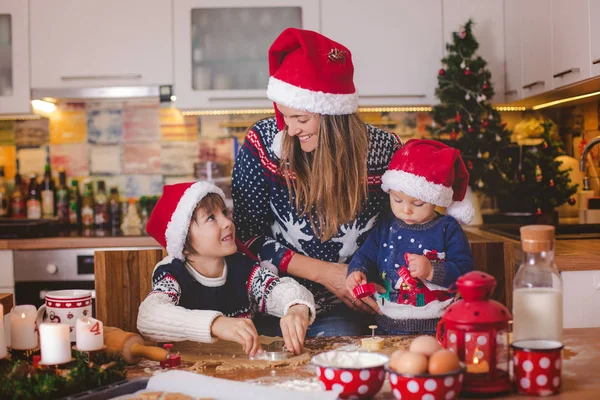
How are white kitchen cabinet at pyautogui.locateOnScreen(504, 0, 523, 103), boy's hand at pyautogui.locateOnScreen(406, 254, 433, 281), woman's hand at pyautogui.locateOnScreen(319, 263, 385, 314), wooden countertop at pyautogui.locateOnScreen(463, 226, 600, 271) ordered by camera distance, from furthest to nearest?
white kitchen cabinet at pyautogui.locateOnScreen(504, 0, 523, 103), wooden countertop at pyautogui.locateOnScreen(463, 226, 600, 271), woman's hand at pyautogui.locateOnScreen(319, 263, 385, 314), boy's hand at pyautogui.locateOnScreen(406, 254, 433, 281)

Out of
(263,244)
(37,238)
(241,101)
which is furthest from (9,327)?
(241,101)

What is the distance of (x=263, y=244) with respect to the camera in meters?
2.05

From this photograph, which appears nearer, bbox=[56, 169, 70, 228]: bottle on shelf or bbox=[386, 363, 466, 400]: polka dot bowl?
bbox=[386, 363, 466, 400]: polka dot bowl

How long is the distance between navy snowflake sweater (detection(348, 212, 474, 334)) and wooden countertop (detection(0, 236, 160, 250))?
143cm

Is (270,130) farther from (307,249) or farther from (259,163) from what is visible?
(307,249)

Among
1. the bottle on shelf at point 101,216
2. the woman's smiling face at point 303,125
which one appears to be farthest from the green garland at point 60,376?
the bottle on shelf at point 101,216

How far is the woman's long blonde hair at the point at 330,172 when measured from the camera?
196 cm

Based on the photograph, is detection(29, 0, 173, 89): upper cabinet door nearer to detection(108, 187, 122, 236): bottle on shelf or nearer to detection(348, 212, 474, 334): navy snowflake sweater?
detection(108, 187, 122, 236): bottle on shelf

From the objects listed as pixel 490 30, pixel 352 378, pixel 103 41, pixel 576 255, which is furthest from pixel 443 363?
pixel 103 41

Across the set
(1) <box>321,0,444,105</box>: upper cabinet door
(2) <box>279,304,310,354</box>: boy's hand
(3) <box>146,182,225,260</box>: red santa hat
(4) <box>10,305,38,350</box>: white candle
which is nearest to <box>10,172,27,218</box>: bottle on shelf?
(1) <box>321,0,444,105</box>: upper cabinet door

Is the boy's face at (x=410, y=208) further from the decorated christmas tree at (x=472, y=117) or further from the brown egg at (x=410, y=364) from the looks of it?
the decorated christmas tree at (x=472, y=117)

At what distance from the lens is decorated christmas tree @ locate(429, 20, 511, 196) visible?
3.12 meters

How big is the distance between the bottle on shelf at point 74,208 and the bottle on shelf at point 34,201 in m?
0.15

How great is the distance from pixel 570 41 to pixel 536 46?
34 centimetres
